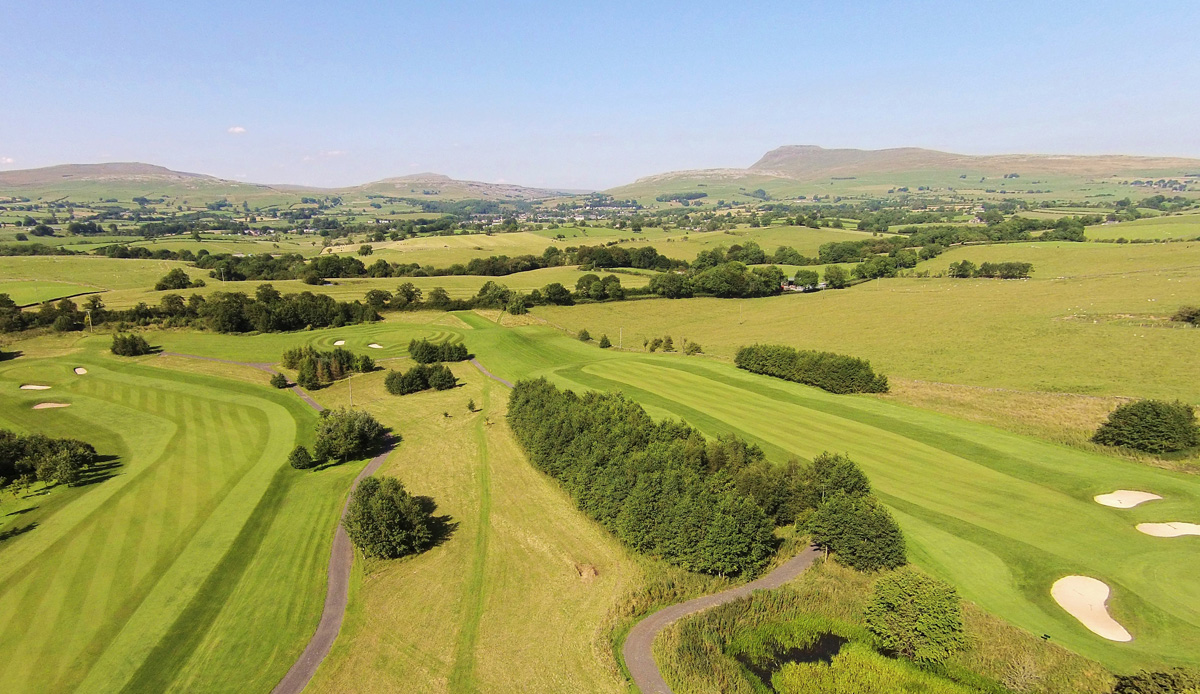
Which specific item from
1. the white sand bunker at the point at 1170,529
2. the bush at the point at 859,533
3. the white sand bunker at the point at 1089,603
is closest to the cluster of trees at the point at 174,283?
the bush at the point at 859,533

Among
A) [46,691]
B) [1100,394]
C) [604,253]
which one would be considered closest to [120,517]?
[46,691]

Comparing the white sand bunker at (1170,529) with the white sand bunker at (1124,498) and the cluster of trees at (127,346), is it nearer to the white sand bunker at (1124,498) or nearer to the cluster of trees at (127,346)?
the white sand bunker at (1124,498)

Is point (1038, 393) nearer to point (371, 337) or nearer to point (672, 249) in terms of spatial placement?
point (371, 337)

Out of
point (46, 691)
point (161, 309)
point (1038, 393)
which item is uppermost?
point (161, 309)

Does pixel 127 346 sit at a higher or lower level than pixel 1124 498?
higher

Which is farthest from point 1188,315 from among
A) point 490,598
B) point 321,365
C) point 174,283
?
point 174,283

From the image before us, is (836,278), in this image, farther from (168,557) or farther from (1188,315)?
(168,557)

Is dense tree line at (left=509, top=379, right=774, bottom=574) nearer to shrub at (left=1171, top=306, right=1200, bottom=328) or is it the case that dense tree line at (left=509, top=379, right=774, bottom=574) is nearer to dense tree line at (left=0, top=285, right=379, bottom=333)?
dense tree line at (left=0, top=285, right=379, bottom=333)
